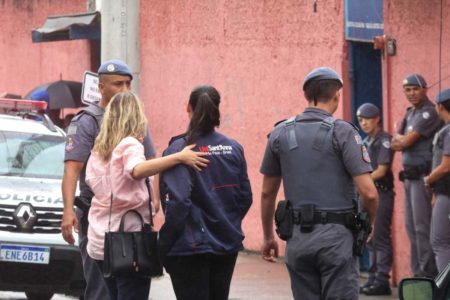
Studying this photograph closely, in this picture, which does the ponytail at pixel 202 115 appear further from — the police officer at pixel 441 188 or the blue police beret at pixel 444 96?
the blue police beret at pixel 444 96

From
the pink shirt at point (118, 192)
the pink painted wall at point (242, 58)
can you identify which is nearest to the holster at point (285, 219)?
the pink shirt at point (118, 192)

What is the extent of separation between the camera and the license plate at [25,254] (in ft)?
37.7

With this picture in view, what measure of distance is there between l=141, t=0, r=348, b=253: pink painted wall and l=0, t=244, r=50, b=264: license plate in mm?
4674

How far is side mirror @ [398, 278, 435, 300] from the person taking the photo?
18.1ft

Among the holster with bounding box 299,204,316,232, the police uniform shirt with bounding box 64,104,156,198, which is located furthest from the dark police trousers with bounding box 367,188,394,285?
the holster with bounding box 299,204,316,232

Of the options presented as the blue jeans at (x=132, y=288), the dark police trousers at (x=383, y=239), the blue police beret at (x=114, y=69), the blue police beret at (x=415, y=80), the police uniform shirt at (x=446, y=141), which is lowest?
the dark police trousers at (x=383, y=239)

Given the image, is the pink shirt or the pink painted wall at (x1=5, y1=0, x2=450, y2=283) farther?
the pink painted wall at (x1=5, y1=0, x2=450, y2=283)

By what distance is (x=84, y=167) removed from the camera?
8992 mm

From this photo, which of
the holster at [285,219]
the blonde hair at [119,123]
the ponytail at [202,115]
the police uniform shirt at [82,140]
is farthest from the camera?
the police uniform shirt at [82,140]

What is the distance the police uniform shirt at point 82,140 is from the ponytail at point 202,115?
76 cm

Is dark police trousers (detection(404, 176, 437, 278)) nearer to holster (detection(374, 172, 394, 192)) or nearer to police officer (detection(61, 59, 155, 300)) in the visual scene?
holster (detection(374, 172, 394, 192))

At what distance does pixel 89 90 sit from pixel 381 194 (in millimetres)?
3385

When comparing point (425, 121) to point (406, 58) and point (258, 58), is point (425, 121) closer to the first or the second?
point (406, 58)

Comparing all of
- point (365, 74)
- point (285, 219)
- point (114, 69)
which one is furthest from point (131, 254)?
point (365, 74)
